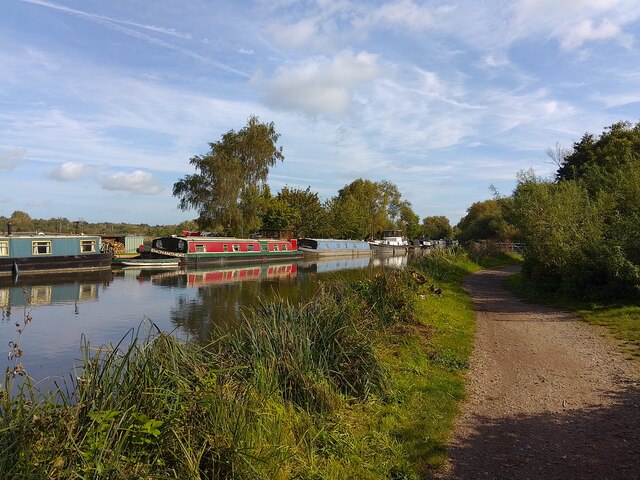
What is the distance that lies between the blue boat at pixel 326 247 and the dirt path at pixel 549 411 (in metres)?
44.2

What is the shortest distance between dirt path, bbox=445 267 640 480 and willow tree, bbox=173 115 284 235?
3929cm

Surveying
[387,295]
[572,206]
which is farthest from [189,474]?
[572,206]

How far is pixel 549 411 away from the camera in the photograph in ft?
20.1

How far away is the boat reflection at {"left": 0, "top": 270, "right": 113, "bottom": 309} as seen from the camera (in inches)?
809

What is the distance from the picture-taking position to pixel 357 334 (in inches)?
306

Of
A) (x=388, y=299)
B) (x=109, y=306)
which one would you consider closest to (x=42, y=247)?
(x=109, y=306)

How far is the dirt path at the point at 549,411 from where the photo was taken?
4758mm

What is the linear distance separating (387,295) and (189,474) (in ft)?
28.5

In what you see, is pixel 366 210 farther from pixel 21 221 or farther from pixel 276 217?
pixel 21 221

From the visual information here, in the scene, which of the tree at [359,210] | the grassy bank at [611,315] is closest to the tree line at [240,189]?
the tree at [359,210]

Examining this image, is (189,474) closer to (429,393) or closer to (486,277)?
(429,393)

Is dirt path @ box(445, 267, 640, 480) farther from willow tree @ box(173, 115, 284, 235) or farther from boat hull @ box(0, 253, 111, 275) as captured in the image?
willow tree @ box(173, 115, 284, 235)

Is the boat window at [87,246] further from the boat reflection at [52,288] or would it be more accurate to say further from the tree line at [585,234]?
the tree line at [585,234]

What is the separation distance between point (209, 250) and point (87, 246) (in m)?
9.59
